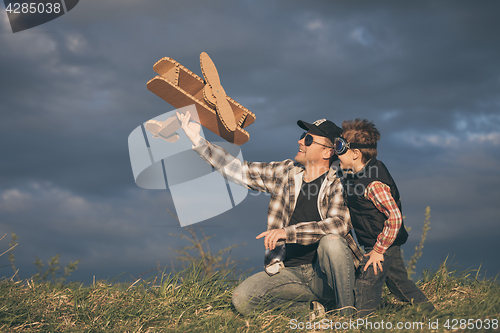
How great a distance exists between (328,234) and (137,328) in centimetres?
200

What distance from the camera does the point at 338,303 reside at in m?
3.50

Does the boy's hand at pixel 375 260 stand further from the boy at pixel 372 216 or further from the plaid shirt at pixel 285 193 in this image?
the plaid shirt at pixel 285 193

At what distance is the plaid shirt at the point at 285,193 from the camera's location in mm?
3676

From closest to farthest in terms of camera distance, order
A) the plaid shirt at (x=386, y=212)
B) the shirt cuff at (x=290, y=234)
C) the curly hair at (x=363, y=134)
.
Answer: the plaid shirt at (x=386, y=212), the shirt cuff at (x=290, y=234), the curly hair at (x=363, y=134)

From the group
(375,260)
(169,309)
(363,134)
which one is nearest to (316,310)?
(375,260)

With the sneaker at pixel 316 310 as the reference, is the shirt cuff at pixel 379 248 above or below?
above

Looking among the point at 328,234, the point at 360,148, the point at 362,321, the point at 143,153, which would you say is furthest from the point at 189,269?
the point at 360,148

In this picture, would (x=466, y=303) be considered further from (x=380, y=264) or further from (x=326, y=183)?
(x=326, y=183)

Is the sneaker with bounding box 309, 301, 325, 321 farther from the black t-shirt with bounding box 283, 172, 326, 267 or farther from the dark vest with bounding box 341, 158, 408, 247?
the dark vest with bounding box 341, 158, 408, 247

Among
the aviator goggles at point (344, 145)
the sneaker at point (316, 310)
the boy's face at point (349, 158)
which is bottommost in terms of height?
the sneaker at point (316, 310)

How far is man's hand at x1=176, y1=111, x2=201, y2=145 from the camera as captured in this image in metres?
4.31

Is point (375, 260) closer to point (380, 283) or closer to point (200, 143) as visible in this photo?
point (380, 283)

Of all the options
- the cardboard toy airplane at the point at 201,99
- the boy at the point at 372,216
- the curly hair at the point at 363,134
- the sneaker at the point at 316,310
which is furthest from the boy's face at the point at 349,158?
the sneaker at the point at 316,310

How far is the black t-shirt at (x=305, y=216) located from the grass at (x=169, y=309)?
560 millimetres
